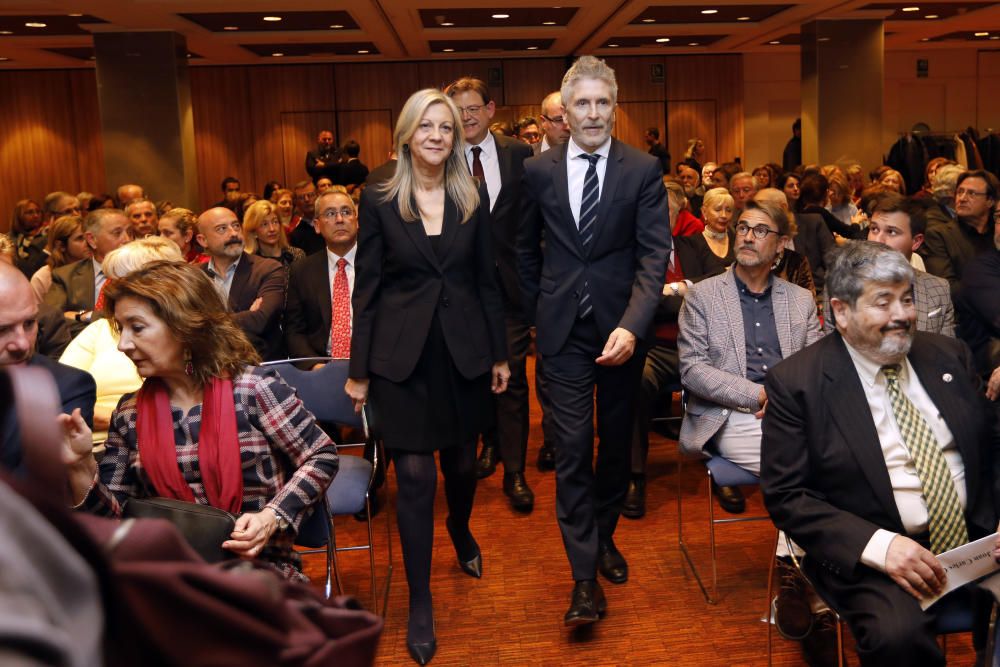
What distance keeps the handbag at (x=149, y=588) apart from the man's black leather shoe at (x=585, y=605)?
2.45 meters

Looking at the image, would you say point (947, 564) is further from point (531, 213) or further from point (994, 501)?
point (531, 213)

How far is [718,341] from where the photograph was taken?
357cm

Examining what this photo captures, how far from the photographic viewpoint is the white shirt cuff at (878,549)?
2.25 meters

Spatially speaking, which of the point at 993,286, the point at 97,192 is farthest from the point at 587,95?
the point at 97,192

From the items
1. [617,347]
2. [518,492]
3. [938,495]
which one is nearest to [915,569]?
[938,495]

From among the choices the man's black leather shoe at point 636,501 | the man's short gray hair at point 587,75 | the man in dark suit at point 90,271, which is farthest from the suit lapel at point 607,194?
the man in dark suit at point 90,271

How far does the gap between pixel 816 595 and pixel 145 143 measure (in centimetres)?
1116

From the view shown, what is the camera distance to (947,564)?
2.22 m

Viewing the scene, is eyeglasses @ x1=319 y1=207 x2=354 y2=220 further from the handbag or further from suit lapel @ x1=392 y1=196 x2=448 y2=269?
the handbag

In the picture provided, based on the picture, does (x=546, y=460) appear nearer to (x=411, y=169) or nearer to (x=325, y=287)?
(x=325, y=287)

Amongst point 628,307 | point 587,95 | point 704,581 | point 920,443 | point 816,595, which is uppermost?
point 587,95

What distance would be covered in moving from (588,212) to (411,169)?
25.0 inches

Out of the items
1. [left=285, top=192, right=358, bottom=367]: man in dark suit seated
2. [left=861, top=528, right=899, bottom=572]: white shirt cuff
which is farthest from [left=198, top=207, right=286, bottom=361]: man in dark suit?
[left=861, top=528, right=899, bottom=572]: white shirt cuff

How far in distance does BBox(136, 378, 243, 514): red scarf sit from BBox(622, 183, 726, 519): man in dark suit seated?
241cm
